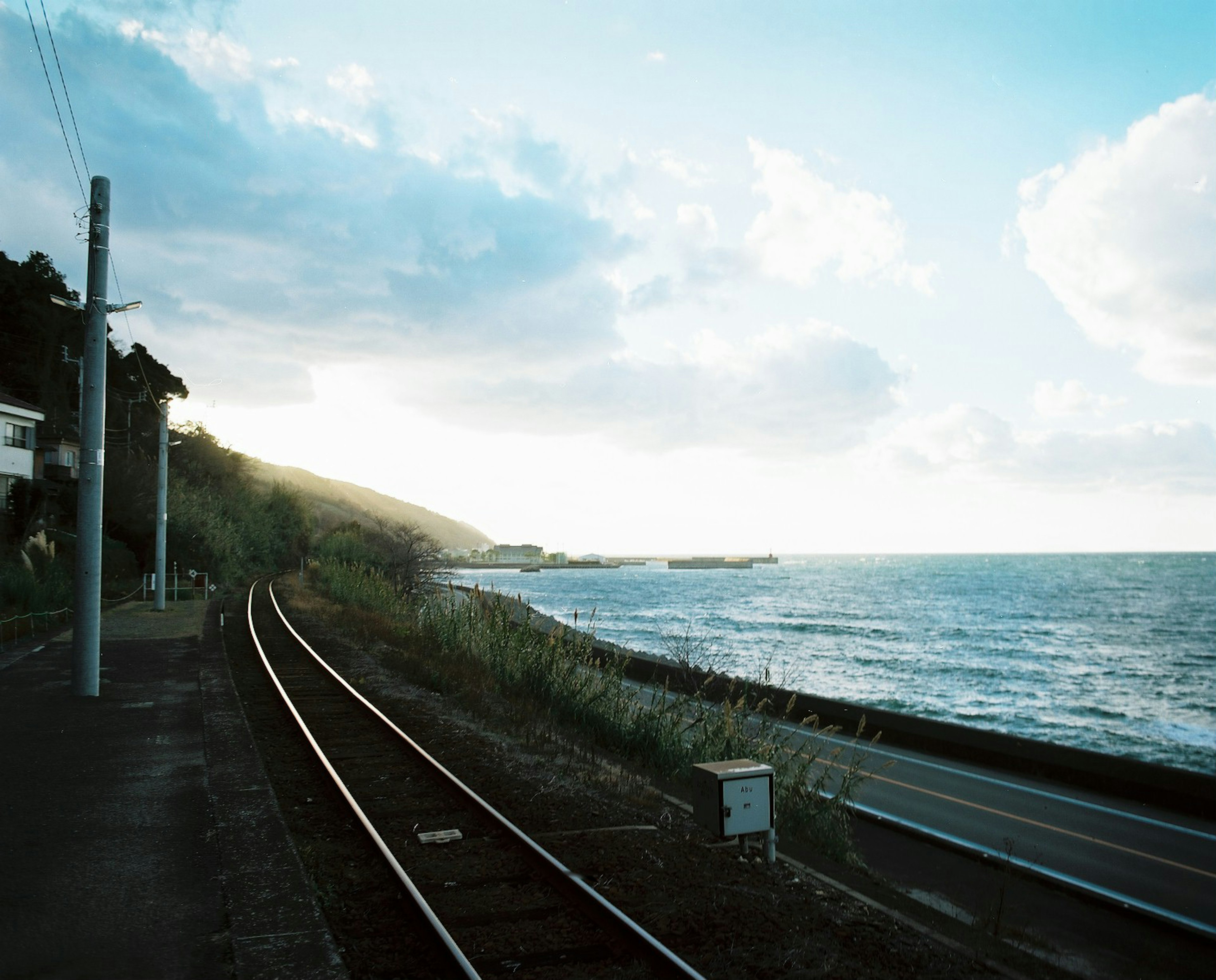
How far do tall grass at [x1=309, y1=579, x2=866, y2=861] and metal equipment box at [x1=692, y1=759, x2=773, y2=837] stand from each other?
229 centimetres

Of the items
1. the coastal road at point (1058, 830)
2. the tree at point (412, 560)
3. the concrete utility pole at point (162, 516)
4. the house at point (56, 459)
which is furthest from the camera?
the house at point (56, 459)

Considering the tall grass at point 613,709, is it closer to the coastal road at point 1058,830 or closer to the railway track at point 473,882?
the coastal road at point 1058,830

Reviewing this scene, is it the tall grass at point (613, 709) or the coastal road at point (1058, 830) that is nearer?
the tall grass at point (613, 709)

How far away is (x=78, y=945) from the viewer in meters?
4.58

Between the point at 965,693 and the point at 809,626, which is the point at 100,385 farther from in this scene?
the point at 809,626

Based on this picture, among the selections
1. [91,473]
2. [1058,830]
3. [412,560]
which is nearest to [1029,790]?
[1058,830]

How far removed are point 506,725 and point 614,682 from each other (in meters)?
1.79

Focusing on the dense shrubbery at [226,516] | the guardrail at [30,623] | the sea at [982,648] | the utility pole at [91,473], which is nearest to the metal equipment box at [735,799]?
the sea at [982,648]

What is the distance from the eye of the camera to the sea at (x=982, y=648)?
33.7 metres

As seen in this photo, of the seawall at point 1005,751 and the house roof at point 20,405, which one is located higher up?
the house roof at point 20,405

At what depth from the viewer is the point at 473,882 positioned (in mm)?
5609

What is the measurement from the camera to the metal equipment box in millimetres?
6258

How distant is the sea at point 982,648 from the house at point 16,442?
85.1 feet

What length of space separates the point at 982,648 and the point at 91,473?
190 feet
